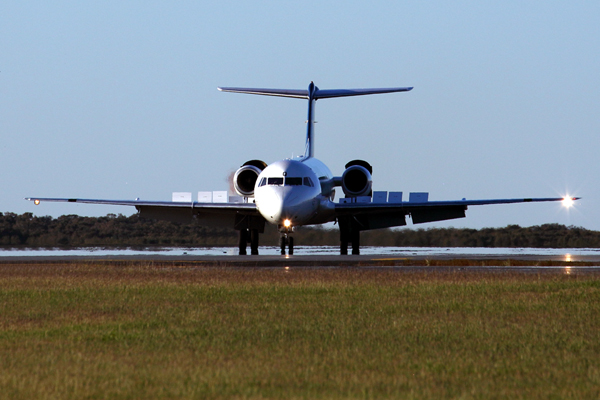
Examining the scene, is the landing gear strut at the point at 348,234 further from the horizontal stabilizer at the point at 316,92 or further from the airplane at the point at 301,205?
the horizontal stabilizer at the point at 316,92

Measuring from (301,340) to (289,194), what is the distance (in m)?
25.3

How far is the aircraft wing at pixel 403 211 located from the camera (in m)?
38.0

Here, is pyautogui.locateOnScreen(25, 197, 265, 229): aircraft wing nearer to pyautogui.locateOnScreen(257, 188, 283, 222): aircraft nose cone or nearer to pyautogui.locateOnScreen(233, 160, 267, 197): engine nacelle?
pyautogui.locateOnScreen(233, 160, 267, 197): engine nacelle

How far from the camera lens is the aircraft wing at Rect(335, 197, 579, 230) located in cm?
3797

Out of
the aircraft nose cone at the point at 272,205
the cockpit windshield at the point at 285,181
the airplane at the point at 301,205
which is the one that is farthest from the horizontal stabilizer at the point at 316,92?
the aircraft nose cone at the point at 272,205

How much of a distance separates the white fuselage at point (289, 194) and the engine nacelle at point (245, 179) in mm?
3461

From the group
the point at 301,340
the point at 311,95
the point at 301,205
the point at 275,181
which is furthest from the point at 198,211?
the point at 301,340

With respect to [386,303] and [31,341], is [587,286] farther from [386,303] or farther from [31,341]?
[31,341]

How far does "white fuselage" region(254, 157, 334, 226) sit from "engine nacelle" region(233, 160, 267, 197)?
136 inches

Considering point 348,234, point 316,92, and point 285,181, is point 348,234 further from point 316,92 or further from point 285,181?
point 316,92

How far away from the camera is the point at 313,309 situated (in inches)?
531

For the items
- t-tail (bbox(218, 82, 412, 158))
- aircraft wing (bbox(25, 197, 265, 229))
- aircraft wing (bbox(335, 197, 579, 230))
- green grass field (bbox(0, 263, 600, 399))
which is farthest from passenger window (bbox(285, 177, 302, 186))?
green grass field (bbox(0, 263, 600, 399))

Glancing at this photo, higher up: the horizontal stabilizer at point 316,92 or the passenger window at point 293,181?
the horizontal stabilizer at point 316,92

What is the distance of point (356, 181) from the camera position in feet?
136
